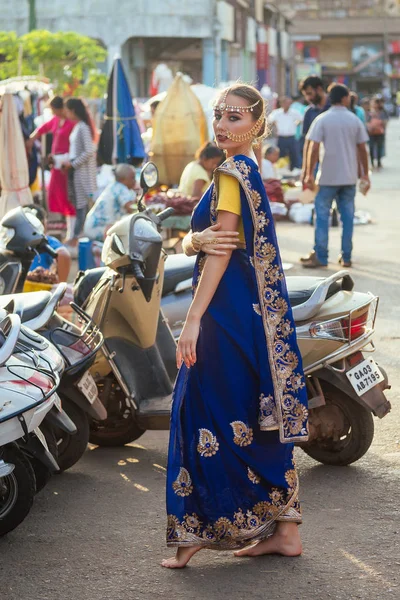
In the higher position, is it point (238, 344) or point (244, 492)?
point (238, 344)

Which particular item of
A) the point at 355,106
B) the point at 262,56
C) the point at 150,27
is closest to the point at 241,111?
the point at 355,106

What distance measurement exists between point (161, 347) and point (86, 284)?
522 millimetres

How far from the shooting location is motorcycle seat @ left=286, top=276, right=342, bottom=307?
17.4 ft

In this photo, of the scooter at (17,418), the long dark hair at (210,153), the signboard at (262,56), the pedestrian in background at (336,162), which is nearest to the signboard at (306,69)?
the signboard at (262,56)

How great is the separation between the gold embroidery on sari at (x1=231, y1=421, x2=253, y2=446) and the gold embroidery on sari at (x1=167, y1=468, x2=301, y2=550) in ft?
0.35

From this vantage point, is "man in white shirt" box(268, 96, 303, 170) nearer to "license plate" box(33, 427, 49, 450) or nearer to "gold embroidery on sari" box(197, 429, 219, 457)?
"license plate" box(33, 427, 49, 450)

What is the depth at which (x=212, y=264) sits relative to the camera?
3893mm

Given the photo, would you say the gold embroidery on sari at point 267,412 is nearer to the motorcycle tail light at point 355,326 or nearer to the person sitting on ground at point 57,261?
the motorcycle tail light at point 355,326

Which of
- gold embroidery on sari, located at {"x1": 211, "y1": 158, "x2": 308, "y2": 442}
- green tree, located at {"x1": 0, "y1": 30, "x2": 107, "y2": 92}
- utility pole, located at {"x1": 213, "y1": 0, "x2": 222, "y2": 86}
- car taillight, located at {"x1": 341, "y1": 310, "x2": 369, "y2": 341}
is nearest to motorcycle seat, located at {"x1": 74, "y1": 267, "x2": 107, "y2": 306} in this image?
car taillight, located at {"x1": 341, "y1": 310, "x2": 369, "y2": 341}

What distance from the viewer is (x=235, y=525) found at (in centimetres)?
397

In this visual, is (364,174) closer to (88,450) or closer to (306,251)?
(306,251)

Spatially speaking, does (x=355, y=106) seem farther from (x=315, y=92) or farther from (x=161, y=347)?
(x=161, y=347)

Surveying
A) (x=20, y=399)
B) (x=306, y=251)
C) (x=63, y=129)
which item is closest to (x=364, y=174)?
(x=306, y=251)

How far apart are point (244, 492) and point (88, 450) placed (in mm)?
1965
